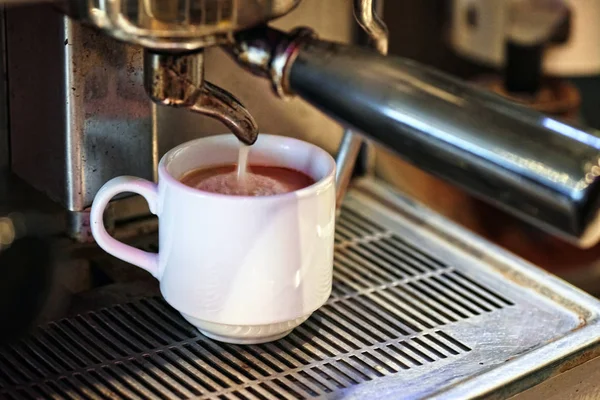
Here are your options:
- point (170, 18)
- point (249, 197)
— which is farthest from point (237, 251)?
point (170, 18)

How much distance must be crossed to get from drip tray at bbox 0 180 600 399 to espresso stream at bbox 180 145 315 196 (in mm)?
80

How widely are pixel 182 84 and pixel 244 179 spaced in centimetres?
8

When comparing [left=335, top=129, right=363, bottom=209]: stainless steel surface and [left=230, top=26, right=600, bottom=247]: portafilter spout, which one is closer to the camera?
[left=230, top=26, right=600, bottom=247]: portafilter spout

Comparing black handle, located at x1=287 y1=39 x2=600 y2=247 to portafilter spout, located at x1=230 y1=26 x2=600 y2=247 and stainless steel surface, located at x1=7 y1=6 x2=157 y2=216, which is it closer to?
portafilter spout, located at x1=230 y1=26 x2=600 y2=247

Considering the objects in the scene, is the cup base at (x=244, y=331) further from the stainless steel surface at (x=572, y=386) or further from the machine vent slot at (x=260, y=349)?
the stainless steel surface at (x=572, y=386)

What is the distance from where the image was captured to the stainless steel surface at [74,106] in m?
0.50

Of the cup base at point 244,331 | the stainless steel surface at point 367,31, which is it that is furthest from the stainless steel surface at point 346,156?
the cup base at point 244,331

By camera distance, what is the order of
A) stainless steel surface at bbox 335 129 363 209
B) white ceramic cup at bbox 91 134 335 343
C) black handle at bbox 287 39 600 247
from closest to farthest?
black handle at bbox 287 39 600 247 → white ceramic cup at bbox 91 134 335 343 → stainless steel surface at bbox 335 129 363 209

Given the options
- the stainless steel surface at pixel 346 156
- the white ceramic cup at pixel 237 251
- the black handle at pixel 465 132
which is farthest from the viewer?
the stainless steel surface at pixel 346 156

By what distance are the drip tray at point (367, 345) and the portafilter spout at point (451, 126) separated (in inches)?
5.2

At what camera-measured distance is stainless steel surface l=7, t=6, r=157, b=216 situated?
0.50 m

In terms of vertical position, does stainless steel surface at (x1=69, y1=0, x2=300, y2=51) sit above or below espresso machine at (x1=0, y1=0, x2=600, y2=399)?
above

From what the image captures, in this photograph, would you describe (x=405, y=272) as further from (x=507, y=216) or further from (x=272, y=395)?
(x=507, y=216)

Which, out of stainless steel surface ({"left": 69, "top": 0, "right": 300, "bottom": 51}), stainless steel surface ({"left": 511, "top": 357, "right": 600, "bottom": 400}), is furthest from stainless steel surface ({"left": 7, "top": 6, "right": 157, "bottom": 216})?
stainless steel surface ({"left": 511, "top": 357, "right": 600, "bottom": 400})
